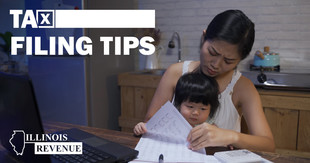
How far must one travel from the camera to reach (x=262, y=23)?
8.05 feet

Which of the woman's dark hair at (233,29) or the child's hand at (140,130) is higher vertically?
the woman's dark hair at (233,29)

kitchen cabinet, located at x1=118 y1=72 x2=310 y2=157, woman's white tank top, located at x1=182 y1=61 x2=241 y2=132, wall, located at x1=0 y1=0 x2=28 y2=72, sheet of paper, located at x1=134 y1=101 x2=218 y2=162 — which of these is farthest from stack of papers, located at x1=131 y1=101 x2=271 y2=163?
wall, located at x1=0 y1=0 x2=28 y2=72

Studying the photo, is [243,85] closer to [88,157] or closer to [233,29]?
[233,29]

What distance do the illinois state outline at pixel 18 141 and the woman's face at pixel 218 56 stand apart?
28.9 inches

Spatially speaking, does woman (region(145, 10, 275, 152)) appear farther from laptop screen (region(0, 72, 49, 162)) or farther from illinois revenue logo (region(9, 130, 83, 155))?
laptop screen (region(0, 72, 49, 162))

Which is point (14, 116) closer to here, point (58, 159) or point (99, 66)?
point (58, 159)

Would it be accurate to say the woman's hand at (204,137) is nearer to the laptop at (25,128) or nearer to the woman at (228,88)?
the woman at (228,88)

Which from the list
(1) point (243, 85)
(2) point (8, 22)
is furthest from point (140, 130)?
(2) point (8, 22)

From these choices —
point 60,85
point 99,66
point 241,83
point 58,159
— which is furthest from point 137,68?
point 58,159

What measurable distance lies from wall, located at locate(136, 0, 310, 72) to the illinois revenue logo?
2.04m

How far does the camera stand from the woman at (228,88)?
0.89 meters

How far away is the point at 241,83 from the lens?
125 cm

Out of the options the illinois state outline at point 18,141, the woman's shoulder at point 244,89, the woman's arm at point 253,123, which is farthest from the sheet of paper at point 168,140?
the woman's shoulder at point 244,89

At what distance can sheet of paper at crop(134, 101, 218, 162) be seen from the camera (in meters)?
0.78
